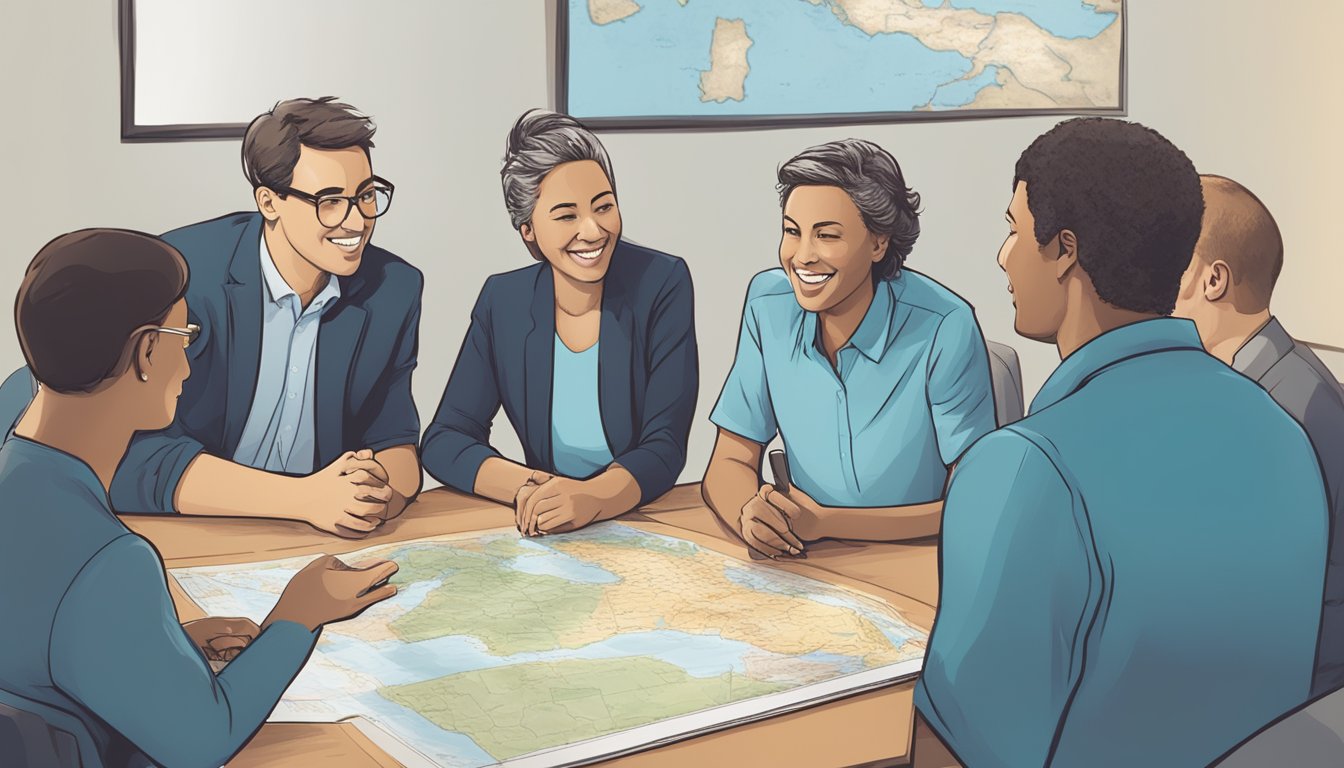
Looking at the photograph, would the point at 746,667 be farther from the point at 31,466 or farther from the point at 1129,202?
the point at 31,466

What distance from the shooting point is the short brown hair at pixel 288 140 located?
211cm

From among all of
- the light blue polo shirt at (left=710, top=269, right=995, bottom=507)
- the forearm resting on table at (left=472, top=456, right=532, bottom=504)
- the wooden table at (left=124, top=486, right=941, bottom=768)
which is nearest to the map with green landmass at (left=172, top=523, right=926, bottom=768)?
the wooden table at (left=124, top=486, right=941, bottom=768)

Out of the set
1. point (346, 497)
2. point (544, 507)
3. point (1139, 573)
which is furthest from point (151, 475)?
point (1139, 573)

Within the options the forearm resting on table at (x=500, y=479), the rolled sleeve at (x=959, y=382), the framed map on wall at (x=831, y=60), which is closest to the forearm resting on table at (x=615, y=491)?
the forearm resting on table at (x=500, y=479)

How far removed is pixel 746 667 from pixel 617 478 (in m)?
0.73

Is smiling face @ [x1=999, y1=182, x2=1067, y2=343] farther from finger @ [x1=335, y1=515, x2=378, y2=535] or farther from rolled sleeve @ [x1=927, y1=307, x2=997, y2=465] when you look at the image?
finger @ [x1=335, y1=515, x2=378, y2=535]

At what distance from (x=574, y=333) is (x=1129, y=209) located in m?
1.29

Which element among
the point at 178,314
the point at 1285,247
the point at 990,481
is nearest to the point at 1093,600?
the point at 990,481

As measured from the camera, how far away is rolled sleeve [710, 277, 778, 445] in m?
2.16

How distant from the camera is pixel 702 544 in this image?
1851mm

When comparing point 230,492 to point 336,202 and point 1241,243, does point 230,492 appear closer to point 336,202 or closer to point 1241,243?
point 336,202

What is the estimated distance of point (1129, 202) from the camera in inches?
47.8

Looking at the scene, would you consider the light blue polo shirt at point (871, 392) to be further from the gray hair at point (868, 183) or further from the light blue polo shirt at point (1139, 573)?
the light blue polo shirt at point (1139, 573)

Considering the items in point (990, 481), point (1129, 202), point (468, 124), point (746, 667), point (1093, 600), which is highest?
point (468, 124)
